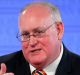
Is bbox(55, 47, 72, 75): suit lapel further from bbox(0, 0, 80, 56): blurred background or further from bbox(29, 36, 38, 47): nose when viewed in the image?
bbox(0, 0, 80, 56): blurred background

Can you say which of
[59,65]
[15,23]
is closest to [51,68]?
[59,65]

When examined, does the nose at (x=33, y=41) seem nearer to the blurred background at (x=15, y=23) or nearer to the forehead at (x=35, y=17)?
the forehead at (x=35, y=17)

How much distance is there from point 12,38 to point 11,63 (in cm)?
53

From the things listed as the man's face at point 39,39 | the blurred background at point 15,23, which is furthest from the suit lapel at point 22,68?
the blurred background at point 15,23

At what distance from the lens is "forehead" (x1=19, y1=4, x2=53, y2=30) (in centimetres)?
151

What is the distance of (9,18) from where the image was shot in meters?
2.27

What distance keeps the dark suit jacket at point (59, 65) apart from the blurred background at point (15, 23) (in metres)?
0.44

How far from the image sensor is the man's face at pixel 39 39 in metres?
1.47

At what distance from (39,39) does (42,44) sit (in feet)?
0.09

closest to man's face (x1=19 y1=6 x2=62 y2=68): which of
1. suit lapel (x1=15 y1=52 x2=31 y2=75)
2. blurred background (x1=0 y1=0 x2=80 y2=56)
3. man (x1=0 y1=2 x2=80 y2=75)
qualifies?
man (x1=0 y1=2 x2=80 y2=75)

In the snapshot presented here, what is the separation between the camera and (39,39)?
1.49 metres

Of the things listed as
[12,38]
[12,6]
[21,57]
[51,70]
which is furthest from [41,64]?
[12,6]

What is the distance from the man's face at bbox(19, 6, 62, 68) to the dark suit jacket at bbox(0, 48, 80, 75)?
2.8 inches

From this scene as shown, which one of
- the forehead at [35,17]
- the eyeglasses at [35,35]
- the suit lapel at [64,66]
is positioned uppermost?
the forehead at [35,17]
